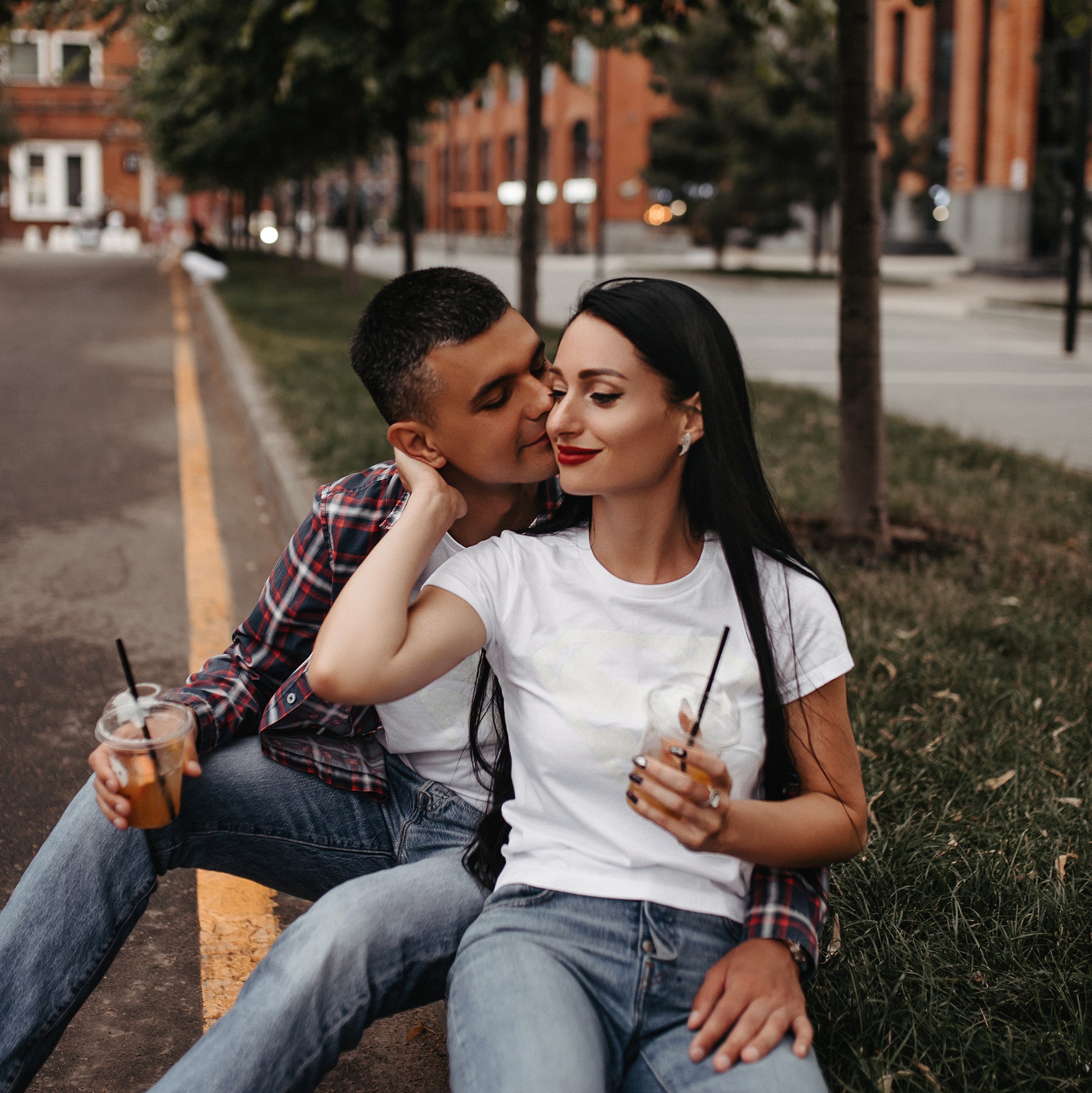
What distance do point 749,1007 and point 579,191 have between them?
51.7 m

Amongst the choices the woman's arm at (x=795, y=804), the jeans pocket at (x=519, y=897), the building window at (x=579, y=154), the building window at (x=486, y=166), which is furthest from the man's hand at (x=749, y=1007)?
the building window at (x=486, y=166)

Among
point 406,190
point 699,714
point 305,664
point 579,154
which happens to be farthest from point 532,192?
point 579,154

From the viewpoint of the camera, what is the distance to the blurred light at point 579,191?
50.8 m

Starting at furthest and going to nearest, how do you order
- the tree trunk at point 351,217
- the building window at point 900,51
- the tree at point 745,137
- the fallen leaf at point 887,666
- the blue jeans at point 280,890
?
the building window at point 900,51
the tree at point 745,137
the tree trunk at point 351,217
the fallen leaf at point 887,666
the blue jeans at point 280,890

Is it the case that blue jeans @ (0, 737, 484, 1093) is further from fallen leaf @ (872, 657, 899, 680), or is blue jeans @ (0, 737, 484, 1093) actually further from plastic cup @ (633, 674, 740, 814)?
fallen leaf @ (872, 657, 899, 680)

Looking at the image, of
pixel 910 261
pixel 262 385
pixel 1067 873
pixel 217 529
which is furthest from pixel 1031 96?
pixel 1067 873

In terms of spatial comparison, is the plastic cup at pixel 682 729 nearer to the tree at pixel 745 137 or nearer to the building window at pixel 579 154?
the tree at pixel 745 137

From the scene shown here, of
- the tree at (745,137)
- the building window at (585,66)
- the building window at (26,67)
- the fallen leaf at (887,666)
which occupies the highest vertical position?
the building window at (26,67)

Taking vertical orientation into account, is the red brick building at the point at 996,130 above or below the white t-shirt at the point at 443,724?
above

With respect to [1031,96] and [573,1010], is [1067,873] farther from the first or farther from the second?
[1031,96]

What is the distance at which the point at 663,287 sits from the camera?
192cm

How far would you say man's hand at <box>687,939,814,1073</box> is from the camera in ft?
5.50

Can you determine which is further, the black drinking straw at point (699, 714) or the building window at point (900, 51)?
the building window at point (900, 51)

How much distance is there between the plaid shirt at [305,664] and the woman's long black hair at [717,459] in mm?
323
